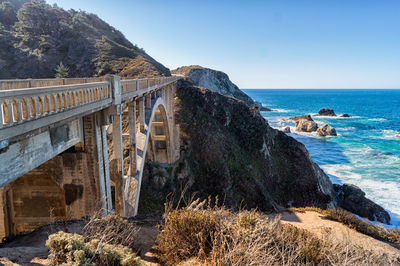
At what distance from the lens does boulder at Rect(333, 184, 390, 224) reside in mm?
25469

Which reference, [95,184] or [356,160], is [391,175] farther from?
[95,184]

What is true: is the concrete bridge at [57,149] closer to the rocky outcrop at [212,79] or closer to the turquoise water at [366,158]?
the turquoise water at [366,158]

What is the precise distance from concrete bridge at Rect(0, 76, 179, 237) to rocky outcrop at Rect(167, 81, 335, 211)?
735 inches

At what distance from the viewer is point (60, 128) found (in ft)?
18.5

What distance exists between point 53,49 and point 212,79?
60443mm

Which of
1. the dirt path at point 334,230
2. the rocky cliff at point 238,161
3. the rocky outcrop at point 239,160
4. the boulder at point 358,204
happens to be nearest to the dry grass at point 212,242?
the dirt path at point 334,230

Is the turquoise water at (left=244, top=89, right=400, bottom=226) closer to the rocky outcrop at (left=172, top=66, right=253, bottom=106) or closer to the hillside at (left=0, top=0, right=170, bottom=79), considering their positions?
the rocky outcrop at (left=172, top=66, right=253, bottom=106)

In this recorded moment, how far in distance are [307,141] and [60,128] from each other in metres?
59.5

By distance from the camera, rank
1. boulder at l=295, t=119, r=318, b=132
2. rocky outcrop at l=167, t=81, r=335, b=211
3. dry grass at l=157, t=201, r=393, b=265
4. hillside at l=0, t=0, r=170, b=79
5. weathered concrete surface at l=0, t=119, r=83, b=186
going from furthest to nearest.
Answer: boulder at l=295, t=119, r=318, b=132
hillside at l=0, t=0, r=170, b=79
rocky outcrop at l=167, t=81, r=335, b=211
dry grass at l=157, t=201, r=393, b=265
weathered concrete surface at l=0, t=119, r=83, b=186

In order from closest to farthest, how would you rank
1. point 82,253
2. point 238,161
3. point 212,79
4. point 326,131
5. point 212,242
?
point 82,253, point 212,242, point 238,161, point 326,131, point 212,79

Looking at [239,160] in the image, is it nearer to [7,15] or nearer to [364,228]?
[364,228]

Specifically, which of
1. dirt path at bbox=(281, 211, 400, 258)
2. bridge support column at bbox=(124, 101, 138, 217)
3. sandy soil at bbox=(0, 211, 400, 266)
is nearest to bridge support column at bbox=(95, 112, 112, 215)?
sandy soil at bbox=(0, 211, 400, 266)

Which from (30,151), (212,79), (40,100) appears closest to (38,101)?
(40,100)

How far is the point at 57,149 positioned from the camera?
539 centimetres
